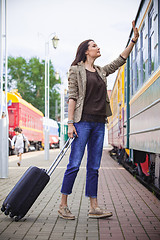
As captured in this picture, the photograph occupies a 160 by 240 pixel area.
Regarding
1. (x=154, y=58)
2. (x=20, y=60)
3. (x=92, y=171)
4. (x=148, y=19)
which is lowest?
(x=92, y=171)

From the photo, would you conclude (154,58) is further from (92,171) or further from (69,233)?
(69,233)

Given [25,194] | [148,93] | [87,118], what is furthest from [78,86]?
[148,93]

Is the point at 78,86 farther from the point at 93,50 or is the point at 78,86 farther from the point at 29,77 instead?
the point at 29,77

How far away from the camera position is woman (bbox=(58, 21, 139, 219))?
4840 millimetres

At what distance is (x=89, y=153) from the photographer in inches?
197

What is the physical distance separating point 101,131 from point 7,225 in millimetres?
1435

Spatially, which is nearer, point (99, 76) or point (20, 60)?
point (99, 76)

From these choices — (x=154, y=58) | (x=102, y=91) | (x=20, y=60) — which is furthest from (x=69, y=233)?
(x=20, y=60)

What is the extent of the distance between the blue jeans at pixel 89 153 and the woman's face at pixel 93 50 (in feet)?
2.57

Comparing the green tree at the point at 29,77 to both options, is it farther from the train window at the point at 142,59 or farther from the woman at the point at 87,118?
the woman at the point at 87,118

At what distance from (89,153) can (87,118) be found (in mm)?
426

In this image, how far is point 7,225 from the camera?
4500 mm

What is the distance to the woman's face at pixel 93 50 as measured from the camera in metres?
5.02

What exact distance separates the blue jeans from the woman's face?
0.78 metres
